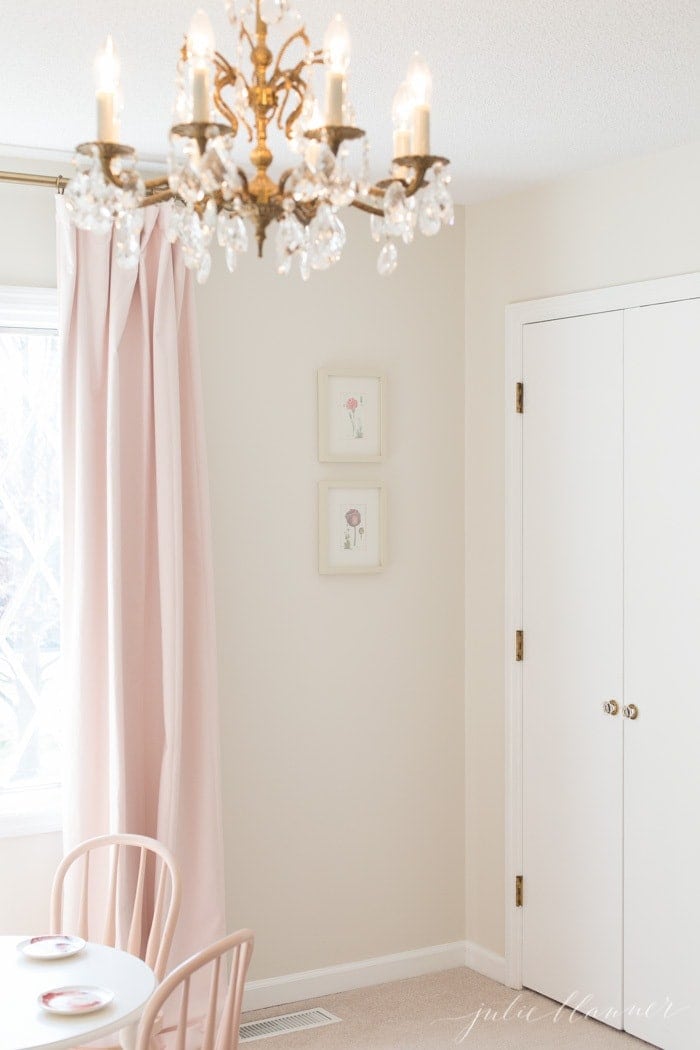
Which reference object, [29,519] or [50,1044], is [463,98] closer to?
[29,519]

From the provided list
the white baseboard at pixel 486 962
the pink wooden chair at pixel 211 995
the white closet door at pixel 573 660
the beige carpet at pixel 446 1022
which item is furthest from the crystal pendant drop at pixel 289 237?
the white baseboard at pixel 486 962

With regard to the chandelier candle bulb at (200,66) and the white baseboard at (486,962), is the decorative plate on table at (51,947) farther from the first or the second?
the white baseboard at (486,962)

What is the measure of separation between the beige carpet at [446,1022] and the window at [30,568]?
1059 mm

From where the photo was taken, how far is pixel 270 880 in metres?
3.87

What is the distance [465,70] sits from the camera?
2.78 m

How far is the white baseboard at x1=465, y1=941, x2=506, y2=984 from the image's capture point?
13.3 feet

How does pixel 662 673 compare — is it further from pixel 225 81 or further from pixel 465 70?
pixel 225 81

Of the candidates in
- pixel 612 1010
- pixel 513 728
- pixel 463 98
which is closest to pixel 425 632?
pixel 513 728

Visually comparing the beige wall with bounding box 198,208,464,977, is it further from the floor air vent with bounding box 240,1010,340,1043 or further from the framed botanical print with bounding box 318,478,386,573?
the floor air vent with bounding box 240,1010,340,1043

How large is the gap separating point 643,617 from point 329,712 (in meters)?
1.10

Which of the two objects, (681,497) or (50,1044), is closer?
(50,1044)

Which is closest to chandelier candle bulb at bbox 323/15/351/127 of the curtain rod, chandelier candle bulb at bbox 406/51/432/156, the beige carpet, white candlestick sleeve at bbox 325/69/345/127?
white candlestick sleeve at bbox 325/69/345/127

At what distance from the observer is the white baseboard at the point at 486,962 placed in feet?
13.3

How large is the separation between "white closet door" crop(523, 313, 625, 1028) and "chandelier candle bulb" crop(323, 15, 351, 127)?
83.3 inches
